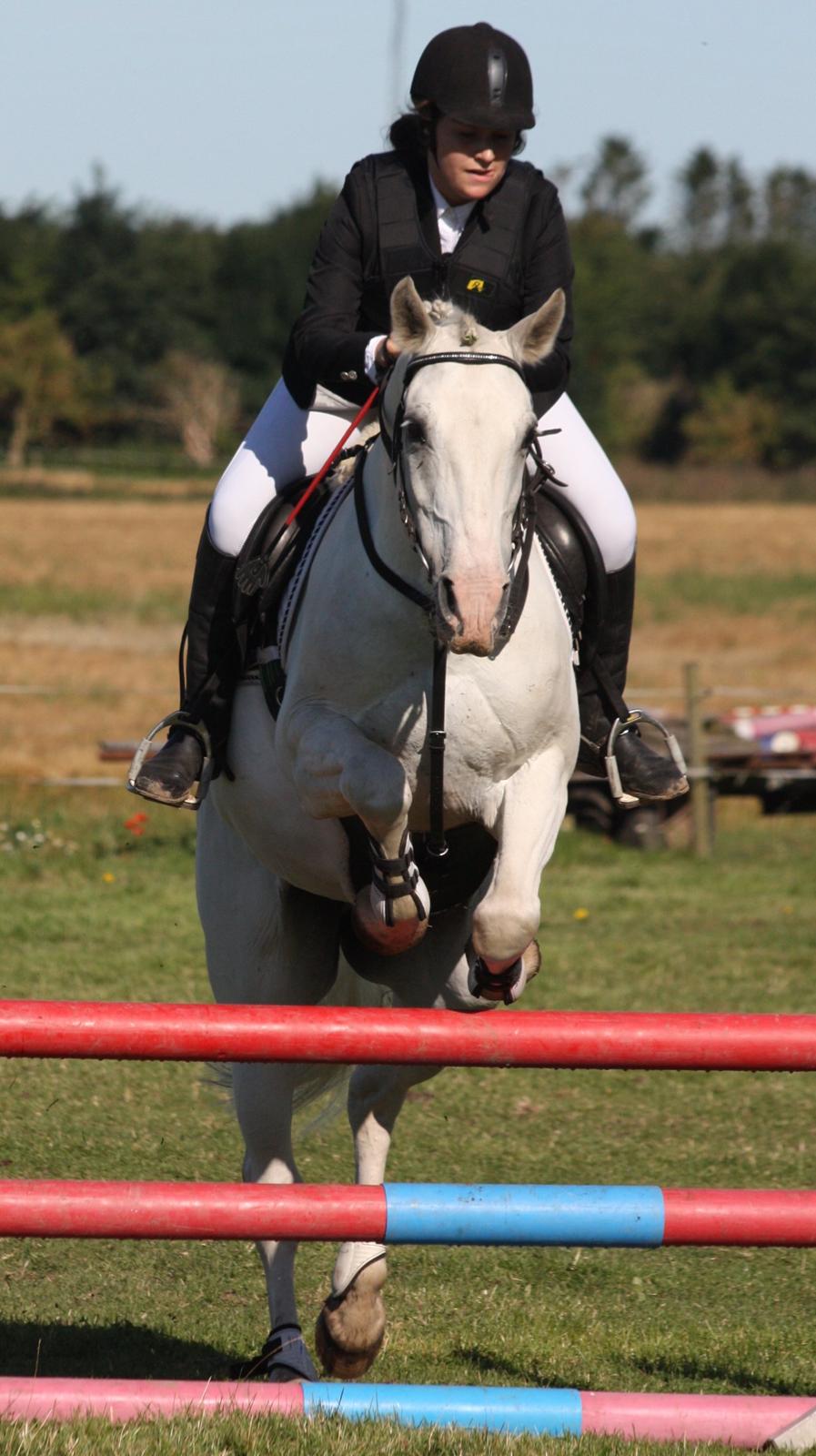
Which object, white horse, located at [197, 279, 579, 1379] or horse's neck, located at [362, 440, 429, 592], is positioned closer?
white horse, located at [197, 279, 579, 1379]

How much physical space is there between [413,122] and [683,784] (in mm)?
1852

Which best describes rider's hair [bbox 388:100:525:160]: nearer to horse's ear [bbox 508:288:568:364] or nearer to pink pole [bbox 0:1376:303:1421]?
horse's ear [bbox 508:288:568:364]

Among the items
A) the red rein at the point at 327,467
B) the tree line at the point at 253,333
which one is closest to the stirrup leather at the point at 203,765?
the red rein at the point at 327,467

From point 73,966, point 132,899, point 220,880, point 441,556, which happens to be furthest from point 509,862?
point 132,899

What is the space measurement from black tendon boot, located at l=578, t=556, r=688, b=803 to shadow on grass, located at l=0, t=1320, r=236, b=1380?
1.88m

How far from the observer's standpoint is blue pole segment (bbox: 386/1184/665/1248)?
342 centimetres

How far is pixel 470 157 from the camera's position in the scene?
427 centimetres

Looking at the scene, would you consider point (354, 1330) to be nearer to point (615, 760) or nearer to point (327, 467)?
point (615, 760)

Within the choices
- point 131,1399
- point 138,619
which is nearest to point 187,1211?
point 131,1399

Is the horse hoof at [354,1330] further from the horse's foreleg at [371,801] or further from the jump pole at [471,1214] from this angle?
the jump pole at [471,1214]

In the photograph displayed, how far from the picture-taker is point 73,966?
30.0 ft

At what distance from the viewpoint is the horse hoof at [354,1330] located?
4469mm

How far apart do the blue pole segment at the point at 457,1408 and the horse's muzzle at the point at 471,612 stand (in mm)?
1487

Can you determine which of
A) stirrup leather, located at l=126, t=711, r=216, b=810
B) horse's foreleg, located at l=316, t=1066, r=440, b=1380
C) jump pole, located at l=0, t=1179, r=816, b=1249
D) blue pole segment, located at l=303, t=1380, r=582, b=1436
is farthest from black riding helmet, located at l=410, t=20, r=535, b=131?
blue pole segment, located at l=303, t=1380, r=582, b=1436
